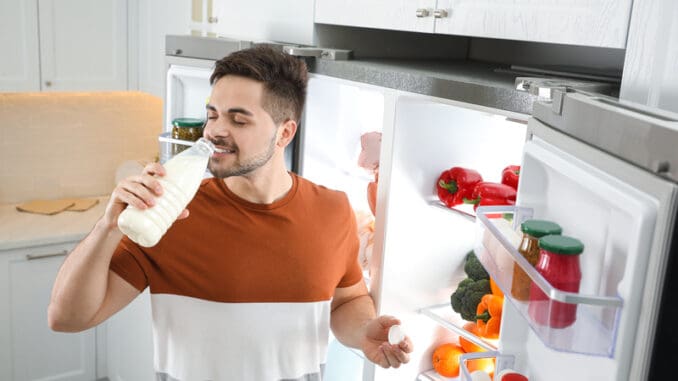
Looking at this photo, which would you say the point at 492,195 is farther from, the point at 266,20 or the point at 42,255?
the point at 42,255

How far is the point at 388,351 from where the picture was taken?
146cm

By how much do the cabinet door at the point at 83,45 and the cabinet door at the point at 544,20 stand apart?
219 cm

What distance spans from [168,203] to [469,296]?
0.79 m

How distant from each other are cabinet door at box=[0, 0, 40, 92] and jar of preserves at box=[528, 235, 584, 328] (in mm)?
2822

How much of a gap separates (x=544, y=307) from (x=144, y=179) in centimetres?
63

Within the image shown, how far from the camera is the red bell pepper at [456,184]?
1583mm

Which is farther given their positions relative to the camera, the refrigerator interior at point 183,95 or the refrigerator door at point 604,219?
the refrigerator interior at point 183,95

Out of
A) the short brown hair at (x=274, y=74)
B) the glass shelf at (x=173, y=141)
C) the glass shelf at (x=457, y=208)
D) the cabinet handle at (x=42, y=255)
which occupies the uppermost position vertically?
the short brown hair at (x=274, y=74)

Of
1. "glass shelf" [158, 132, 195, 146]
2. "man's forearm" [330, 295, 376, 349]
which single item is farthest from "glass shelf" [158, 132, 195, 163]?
"man's forearm" [330, 295, 376, 349]

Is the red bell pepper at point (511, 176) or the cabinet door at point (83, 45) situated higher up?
the cabinet door at point (83, 45)

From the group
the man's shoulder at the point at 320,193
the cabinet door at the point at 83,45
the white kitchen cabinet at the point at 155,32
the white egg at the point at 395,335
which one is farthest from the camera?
the cabinet door at the point at 83,45

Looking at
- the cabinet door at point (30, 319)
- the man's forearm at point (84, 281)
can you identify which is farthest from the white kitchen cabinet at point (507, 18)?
the cabinet door at point (30, 319)

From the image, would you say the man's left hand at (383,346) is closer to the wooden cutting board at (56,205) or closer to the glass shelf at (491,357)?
the glass shelf at (491,357)

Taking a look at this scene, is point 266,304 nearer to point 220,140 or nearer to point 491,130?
point 220,140
